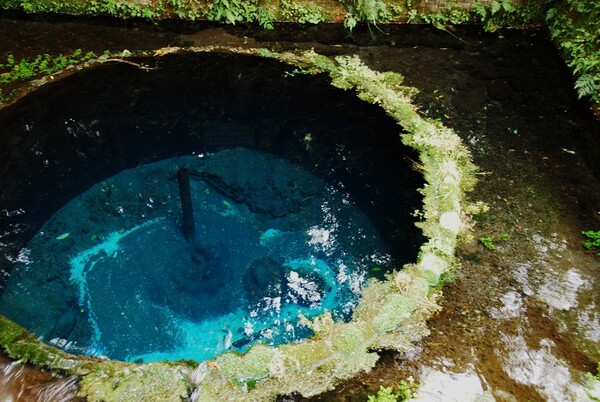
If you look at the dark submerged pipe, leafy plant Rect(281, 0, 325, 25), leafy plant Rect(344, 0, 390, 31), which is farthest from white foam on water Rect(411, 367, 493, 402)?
leafy plant Rect(281, 0, 325, 25)

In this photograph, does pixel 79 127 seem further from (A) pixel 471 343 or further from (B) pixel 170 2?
(A) pixel 471 343

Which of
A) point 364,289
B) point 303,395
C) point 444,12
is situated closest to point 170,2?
point 444,12

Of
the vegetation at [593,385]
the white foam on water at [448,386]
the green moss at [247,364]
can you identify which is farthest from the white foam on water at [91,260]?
the vegetation at [593,385]

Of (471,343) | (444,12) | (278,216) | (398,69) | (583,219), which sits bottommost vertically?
(471,343)

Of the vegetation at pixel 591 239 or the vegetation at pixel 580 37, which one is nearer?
Result: the vegetation at pixel 591 239

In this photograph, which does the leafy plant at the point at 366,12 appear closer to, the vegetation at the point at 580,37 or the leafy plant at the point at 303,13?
the leafy plant at the point at 303,13

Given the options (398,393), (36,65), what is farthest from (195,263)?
(36,65)
